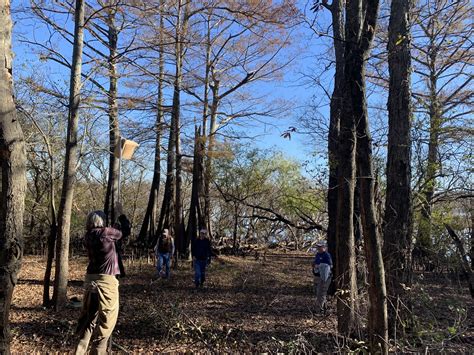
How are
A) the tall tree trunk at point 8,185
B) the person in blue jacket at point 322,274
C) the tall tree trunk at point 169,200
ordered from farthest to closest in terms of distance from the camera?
the tall tree trunk at point 169,200
the person in blue jacket at point 322,274
the tall tree trunk at point 8,185

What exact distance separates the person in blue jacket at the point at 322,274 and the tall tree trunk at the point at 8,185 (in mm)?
6120

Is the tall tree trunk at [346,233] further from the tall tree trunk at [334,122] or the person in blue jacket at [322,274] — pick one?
the tall tree trunk at [334,122]

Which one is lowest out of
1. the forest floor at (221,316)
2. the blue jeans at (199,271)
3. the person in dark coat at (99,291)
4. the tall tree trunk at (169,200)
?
the forest floor at (221,316)

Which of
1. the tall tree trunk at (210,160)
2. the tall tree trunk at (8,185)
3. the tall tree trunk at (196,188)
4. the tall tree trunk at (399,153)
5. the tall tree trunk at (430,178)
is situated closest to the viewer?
the tall tree trunk at (8,185)

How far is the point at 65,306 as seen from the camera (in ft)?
26.5

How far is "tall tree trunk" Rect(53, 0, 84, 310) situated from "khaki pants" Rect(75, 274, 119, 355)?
382cm

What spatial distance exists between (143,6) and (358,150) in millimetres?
6106

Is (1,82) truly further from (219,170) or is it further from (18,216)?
(219,170)

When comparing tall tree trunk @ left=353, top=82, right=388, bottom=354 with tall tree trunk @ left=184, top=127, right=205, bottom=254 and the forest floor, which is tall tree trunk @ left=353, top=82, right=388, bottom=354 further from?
tall tree trunk @ left=184, top=127, right=205, bottom=254

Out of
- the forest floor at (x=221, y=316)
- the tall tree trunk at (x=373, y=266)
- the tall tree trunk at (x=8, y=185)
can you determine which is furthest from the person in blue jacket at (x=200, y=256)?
the tall tree trunk at (x=8, y=185)

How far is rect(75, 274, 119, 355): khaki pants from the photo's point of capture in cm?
436

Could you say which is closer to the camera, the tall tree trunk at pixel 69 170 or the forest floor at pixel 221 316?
the forest floor at pixel 221 316

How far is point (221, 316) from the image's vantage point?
8062 mm

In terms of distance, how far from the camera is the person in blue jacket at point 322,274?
8312 mm
